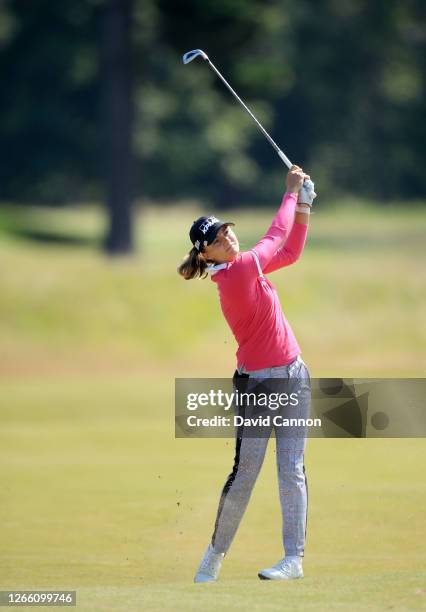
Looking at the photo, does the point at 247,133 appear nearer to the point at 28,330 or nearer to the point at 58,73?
the point at 58,73

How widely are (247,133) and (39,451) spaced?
4349 cm

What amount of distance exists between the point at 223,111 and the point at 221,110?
0.24 metres

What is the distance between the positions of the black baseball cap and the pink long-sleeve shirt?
0.15 metres

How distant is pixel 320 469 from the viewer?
10258 millimetres

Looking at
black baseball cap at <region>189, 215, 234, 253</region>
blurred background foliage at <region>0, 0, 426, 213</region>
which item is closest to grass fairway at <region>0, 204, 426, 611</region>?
black baseball cap at <region>189, 215, 234, 253</region>

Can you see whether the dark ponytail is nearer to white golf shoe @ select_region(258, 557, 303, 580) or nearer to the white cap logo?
the white cap logo

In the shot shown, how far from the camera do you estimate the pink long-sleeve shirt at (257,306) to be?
245 inches

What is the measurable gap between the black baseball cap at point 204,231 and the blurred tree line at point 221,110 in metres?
26.2

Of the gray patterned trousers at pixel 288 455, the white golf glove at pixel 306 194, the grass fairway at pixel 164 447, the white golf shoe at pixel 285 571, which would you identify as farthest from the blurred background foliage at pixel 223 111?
the white golf shoe at pixel 285 571

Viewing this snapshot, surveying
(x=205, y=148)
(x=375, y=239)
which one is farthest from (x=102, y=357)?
(x=205, y=148)

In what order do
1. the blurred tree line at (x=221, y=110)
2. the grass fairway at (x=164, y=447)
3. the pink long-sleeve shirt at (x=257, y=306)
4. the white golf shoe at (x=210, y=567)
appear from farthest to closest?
the blurred tree line at (x=221, y=110) → the grass fairway at (x=164, y=447) → the white golf shoe at (x=210, y=567) → the pink long-sleeve shirt at (x=257, y=306)

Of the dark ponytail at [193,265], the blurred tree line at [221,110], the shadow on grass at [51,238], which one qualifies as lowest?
the dark ponytail at [193,265]

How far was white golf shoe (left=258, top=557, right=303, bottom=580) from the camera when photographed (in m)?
6.23

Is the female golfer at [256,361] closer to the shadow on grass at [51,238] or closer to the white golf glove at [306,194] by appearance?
the white golf glove at [306,194]
